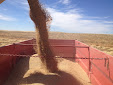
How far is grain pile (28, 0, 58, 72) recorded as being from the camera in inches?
144

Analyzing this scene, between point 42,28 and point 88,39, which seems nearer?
point 42,28

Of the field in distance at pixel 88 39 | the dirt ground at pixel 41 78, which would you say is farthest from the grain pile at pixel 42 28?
the field in distance at pixel 88 39

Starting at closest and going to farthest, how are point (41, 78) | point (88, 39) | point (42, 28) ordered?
point (41, 78) → point (42, 28) → point (88, 39)

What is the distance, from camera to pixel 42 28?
386cm

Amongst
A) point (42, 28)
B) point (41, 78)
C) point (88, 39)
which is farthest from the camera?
point (88, 39)

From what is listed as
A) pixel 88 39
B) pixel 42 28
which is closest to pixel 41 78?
pixel 42 28

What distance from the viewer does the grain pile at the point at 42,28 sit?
3.66 metres

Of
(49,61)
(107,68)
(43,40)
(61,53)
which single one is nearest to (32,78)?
(49,61)

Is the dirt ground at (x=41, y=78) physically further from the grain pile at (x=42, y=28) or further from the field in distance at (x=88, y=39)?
the field in distance at (x=88, y=39)

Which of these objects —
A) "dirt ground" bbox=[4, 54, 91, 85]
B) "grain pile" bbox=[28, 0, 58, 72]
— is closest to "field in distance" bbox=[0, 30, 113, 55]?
"grain pile" bbox=[28, 0, 58, 72]

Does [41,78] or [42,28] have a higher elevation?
[42,28]

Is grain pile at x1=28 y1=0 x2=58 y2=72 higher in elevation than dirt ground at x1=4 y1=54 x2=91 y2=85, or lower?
higher

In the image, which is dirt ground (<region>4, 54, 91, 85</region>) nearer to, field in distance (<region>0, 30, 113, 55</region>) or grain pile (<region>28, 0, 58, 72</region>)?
grain pile (<region>28, 0, 58, 72</region>)

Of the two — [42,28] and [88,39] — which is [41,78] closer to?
[42,28]
